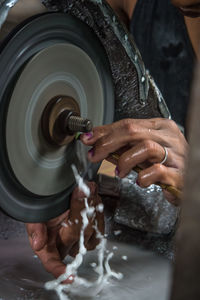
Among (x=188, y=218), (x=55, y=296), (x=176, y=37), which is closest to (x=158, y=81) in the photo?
(x=176, y=37)

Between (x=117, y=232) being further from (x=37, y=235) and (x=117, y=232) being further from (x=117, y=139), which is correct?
(x=117, y=139)

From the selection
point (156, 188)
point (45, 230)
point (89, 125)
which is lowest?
point (156, 188)

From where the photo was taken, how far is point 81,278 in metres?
1.20

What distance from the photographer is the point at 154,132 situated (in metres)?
1.03

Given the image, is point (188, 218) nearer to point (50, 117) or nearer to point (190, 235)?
point (190, 235)

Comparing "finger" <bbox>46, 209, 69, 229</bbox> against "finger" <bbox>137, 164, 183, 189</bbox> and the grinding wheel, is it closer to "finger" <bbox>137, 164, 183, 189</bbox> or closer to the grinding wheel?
the grinding wheel

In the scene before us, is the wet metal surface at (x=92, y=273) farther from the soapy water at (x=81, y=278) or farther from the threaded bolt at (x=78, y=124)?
the threaded bolt at (x=78, y=124)

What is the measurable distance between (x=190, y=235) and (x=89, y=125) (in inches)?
27.6

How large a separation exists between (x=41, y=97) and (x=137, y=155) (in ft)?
0.89

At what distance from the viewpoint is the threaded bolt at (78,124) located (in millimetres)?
917

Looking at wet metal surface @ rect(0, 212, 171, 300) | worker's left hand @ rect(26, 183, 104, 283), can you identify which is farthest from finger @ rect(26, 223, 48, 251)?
wet metal surface @ rect(0, 212, 171, 300)

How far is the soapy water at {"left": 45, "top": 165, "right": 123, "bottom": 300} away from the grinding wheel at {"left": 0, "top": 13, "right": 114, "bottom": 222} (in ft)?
0.34

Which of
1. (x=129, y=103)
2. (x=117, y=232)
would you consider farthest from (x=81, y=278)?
(x=129, y=103)

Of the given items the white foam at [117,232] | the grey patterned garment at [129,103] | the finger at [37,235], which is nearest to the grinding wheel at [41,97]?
the grey patterned garment at [129,103]
